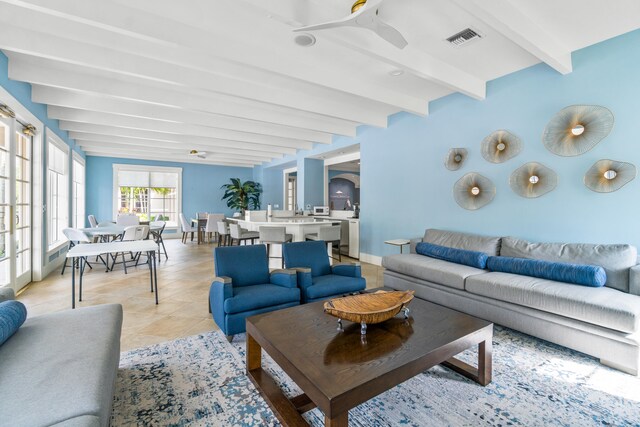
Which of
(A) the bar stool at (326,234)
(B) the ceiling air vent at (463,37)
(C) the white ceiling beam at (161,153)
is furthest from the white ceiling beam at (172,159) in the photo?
(B) the ceiling air vent at (463,37)

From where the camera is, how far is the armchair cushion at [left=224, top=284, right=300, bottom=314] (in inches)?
98.7

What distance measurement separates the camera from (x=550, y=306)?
2449mm

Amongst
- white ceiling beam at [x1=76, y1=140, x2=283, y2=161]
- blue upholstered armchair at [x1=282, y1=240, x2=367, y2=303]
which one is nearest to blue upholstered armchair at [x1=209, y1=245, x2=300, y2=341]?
blue upholstered armchair at [x1=282, y1=240, x2=367, y2=303]

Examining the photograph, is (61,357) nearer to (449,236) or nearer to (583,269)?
(583,269)

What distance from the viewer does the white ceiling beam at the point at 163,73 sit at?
282 centimetres

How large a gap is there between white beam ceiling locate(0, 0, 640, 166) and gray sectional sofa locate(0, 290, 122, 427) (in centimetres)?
230

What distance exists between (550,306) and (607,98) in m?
2.22

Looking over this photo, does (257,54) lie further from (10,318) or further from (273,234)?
(273,234)

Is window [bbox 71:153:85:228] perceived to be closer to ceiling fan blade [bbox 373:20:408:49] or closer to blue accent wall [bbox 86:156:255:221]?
blue accent wall [bbox 86:156:255:221]

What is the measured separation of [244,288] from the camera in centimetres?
280

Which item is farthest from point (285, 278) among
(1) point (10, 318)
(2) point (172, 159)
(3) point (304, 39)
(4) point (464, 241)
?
(2) point (172, 159)

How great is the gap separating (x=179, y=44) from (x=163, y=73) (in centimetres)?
95

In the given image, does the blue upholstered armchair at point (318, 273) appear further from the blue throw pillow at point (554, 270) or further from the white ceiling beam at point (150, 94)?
the white ceiling beam at point (150, 94)

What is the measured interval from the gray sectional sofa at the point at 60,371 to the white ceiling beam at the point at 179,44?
2.14 metres
